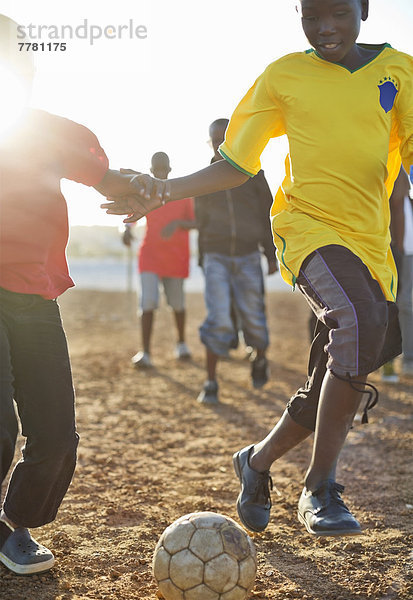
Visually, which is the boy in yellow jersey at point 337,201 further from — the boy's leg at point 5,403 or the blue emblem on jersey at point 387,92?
the boy's leg at point 5,403

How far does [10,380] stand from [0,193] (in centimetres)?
69

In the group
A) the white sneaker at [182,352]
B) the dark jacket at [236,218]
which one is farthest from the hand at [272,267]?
the white sneaker at [182,352]

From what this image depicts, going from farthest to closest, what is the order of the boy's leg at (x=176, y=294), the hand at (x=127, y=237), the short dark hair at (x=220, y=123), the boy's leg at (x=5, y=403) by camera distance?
the hand at (x=127, y=237) < the boy's leg at (x=176, y=294) < the short dark hair at (x=220, y=123) < the boy's leg at (x=5, y=403)

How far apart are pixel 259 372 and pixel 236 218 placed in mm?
1521

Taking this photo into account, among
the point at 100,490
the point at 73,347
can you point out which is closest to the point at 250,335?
the point at 100,490

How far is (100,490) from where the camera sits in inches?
159

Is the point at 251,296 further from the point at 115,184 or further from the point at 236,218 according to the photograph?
the point at 115,184

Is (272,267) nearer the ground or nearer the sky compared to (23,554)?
nearer the sky

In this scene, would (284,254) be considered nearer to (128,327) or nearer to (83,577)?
(83,577)

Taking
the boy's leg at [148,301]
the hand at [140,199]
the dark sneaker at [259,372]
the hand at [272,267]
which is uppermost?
the hand at [140,199]

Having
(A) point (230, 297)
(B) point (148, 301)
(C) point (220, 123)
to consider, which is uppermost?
(C) point (220, 123)

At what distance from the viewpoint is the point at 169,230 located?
770cm

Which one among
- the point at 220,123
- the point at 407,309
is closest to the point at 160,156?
the point at 220,123

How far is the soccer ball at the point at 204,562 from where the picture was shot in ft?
8.14
